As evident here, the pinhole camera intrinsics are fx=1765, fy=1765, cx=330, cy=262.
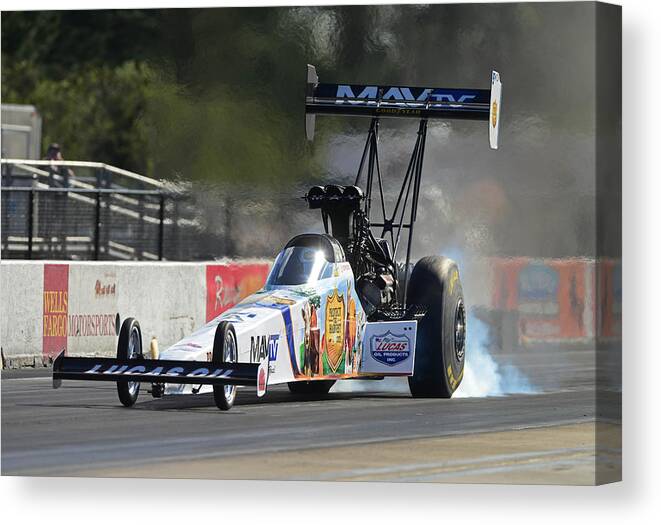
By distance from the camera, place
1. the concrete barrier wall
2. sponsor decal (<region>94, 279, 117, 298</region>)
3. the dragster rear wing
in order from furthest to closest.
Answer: sponsor decal (<region>94, 279, 117, 298</region>) < the concrete barrier wall < the dragster rear wing

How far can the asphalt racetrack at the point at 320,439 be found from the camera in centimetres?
1423

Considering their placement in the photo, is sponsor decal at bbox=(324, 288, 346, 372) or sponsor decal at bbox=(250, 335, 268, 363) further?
sponsor decal at bbox=(324, 288, 346, 372)

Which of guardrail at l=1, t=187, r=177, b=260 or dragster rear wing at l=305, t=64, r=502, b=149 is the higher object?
dragster rear wing at l=305, t=64, r=502, b=149

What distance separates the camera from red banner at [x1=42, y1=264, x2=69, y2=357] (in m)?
20.2

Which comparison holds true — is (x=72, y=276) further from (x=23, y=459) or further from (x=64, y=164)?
(x=23, y=459)

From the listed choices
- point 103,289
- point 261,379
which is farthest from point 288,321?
point 103,289

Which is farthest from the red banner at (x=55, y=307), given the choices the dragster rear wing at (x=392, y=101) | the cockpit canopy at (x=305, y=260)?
the dragster rear wing at (x=392, y=101)

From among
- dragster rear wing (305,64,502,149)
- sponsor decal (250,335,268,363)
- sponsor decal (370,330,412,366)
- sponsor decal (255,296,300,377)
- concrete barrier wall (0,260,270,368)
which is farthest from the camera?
concrete barrier wall (0,260,270,368)

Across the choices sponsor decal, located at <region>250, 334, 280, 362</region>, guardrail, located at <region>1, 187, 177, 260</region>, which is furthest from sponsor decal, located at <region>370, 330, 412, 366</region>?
guardrail, located at <region>1, 187, 177, 260</region>

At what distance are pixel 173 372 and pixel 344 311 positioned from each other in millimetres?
2818

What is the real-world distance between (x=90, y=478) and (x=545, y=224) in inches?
173

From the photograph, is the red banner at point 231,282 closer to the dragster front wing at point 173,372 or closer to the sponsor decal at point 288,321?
the sponsor decal at point 288,321

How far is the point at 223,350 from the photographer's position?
14.9 meters

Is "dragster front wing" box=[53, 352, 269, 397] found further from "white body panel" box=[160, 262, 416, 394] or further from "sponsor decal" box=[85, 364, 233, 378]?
"white body panel" box=[160, 262, 416, 394]
